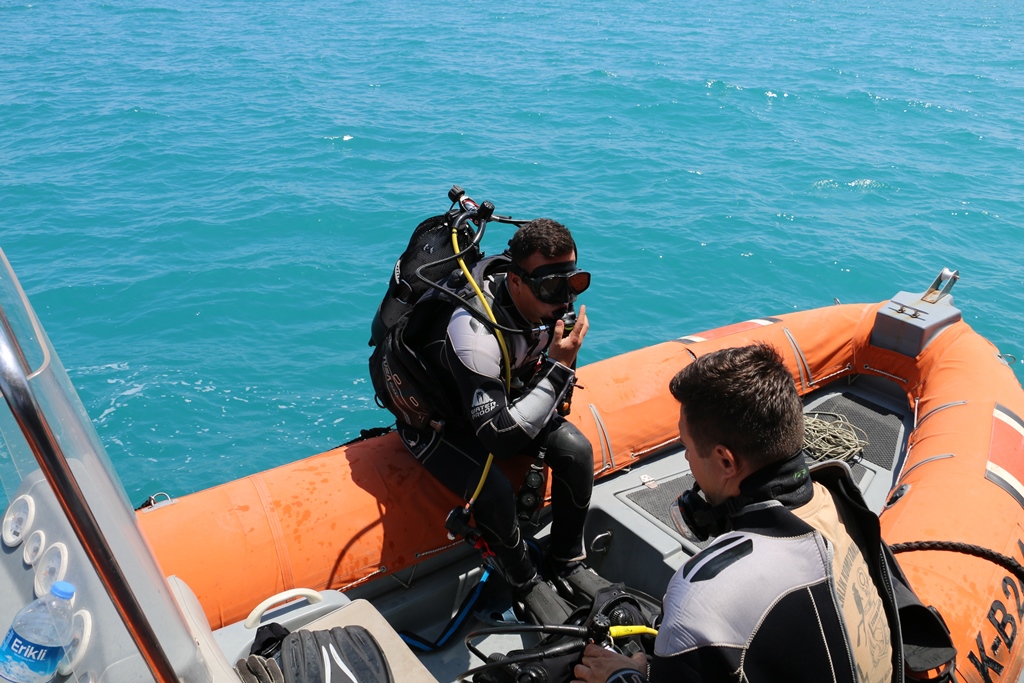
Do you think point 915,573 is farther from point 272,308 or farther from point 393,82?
point 393,82

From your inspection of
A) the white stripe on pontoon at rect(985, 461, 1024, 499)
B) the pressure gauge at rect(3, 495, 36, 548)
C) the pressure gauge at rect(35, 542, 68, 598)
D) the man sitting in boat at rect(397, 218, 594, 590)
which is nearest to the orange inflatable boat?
the white stripe on pontoon at rect(985, 461, 1024, 499)

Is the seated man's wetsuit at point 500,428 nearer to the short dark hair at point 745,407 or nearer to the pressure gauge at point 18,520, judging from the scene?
the short dark hair at point 745,407

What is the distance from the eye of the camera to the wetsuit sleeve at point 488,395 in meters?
2.61

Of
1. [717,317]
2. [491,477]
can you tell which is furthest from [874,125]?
[491,477]

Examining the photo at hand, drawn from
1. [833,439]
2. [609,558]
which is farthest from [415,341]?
[833,439]

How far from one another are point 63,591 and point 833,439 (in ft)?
11.5

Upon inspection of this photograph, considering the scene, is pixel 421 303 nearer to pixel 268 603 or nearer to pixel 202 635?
pixel 268 603

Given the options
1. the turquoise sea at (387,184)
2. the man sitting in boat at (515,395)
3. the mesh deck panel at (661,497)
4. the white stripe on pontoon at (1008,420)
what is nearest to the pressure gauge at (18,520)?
the man sitting in boat at (515,395)

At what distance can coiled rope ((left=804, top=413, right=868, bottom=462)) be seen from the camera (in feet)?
12.6

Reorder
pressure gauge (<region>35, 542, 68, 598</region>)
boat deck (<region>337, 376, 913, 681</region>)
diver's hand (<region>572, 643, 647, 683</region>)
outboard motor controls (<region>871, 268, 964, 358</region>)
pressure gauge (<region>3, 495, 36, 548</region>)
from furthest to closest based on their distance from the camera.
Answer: outboard motor controls (<region>871, 268, 964, 358</region>) < boat deck (<region>337, 376, 913, 681</region>) < diver's hand (<region>572, 643, 647, 683</region>) < pressure gauge (<region>3, 495, 36, 548</region>) < pressure gauge (<region>35, 542, 68, 598</region>)

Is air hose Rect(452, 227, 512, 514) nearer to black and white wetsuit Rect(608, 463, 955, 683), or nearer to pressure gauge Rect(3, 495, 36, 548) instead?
black and white wetsuit Rect(608, 463, 955, 683)

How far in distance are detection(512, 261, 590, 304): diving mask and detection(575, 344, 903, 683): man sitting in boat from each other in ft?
3.46

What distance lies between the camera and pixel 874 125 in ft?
41.7

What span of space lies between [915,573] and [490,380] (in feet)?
5.05
